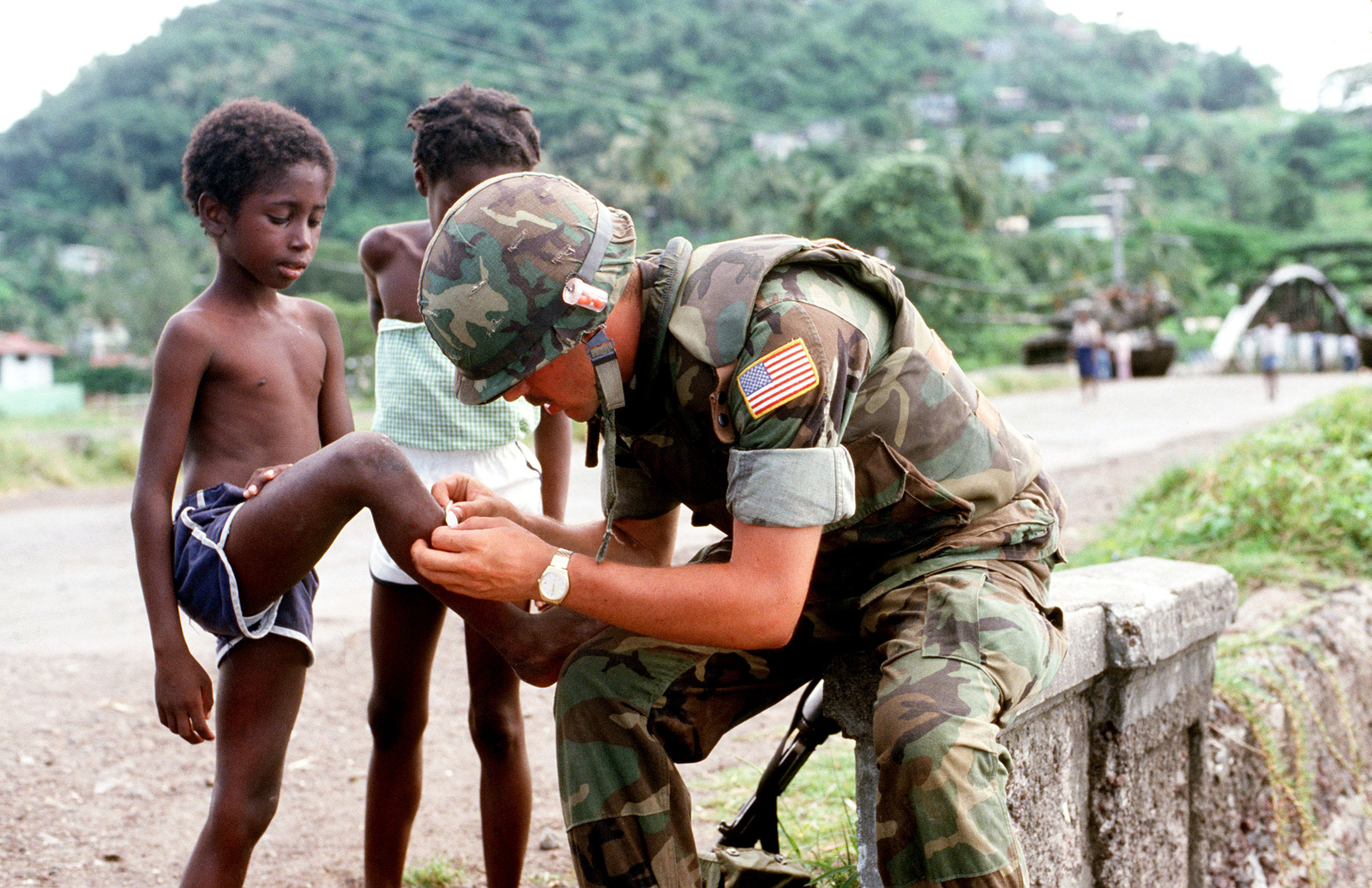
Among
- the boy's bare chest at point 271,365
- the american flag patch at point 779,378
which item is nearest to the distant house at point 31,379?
the boy's bare chest at point 271,365

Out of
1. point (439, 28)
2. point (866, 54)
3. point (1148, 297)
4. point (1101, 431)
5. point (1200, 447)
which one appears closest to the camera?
point (1200, 447)

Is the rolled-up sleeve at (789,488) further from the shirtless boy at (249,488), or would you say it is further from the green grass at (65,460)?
the green grass at (65,460)

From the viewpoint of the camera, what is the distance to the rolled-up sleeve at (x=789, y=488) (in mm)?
1646

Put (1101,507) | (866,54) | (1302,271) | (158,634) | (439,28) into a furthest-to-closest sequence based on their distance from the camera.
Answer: (866,54) < (439,28) < (1302,271) < (1101,507) < (158,634)

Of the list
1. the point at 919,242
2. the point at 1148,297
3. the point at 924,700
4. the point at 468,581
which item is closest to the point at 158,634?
the point at 468,581

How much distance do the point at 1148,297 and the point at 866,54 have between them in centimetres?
6737

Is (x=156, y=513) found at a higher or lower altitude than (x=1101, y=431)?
higher

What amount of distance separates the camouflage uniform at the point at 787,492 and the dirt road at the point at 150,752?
1141mm

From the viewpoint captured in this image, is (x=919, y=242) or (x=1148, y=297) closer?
(x=1148, y=297)

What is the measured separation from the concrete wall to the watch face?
614mm

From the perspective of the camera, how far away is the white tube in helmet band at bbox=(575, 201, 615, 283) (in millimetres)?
1729

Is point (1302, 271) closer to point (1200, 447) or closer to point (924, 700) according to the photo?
point (1200, 447)

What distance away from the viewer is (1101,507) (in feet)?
25.2

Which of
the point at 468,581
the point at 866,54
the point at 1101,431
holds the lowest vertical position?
the point at 1101,431
